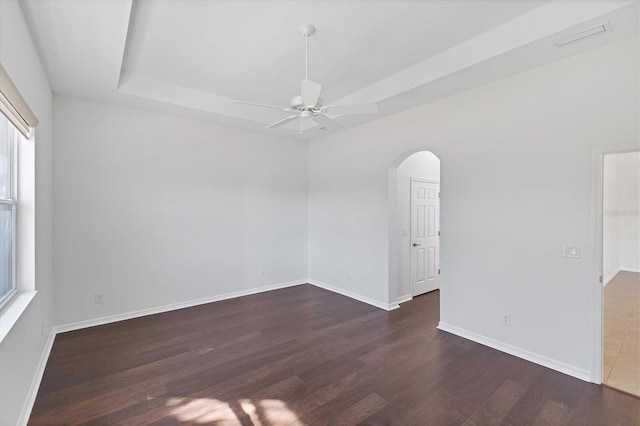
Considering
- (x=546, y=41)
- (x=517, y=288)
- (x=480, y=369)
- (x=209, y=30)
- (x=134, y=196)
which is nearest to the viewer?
(x=546, y=41)

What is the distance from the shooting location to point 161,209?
4340 mm

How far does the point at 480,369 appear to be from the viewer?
285cm

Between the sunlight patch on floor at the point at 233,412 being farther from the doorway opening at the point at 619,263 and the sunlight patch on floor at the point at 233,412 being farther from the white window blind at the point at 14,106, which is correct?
the doorway opening at the point at 619,263

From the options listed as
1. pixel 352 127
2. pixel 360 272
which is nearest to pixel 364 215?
pixel 360 272

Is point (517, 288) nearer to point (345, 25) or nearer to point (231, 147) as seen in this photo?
point (345, 25)

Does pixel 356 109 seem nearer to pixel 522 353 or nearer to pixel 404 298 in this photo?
pixel 522 353

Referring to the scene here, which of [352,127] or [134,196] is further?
[352,127]

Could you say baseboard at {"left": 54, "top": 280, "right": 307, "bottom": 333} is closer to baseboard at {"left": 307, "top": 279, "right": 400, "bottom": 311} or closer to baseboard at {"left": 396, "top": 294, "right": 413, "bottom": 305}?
baseboard at {"left": 307, "top": 279, "right": 400, "bottom": 311}

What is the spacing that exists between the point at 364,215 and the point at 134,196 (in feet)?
11.1

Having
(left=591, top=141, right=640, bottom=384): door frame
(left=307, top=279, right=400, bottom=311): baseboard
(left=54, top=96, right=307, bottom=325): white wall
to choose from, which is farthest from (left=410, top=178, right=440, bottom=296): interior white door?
(left=591, top=141, right=640, bottom=384): door frame

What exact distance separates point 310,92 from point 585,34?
2.24 metres

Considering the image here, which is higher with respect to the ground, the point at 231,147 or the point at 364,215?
the point at 231,147

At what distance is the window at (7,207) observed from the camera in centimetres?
215

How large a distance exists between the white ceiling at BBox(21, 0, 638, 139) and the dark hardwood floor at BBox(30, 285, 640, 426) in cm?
291
